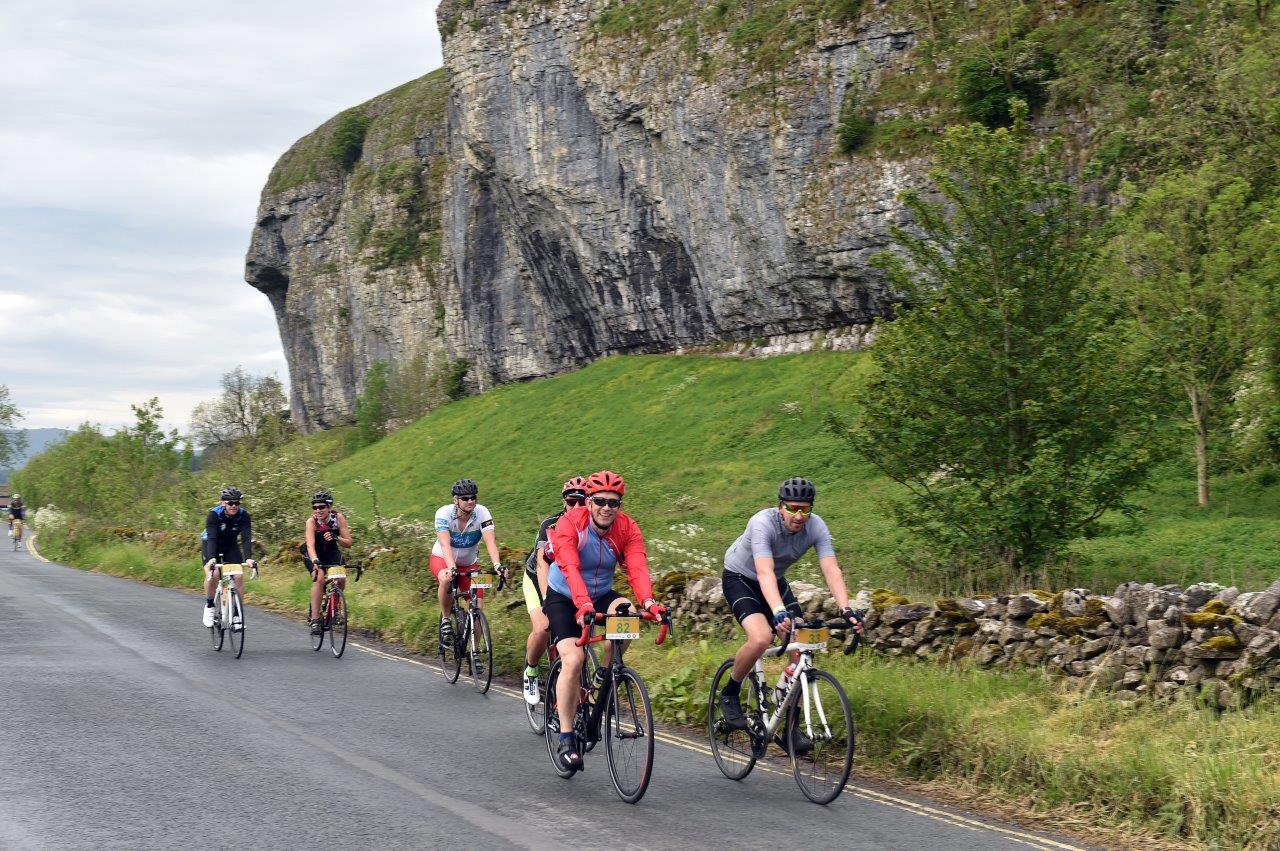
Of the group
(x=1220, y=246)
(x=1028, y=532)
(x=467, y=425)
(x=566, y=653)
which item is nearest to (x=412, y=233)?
(x=467, y=425)

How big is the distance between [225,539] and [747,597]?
9.88 meters

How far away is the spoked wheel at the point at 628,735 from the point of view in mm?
7699

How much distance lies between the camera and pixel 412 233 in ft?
379

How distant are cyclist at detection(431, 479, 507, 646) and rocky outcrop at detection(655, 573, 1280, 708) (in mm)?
3983

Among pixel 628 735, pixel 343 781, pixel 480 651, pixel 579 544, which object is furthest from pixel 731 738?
pixel 480 651

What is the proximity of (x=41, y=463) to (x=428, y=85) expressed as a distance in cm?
6368

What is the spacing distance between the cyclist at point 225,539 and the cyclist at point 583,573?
336 inches

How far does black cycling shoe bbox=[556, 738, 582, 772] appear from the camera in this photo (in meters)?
8.24

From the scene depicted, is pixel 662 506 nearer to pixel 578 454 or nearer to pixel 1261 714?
pixel 578 454

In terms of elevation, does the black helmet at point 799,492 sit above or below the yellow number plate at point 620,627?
above

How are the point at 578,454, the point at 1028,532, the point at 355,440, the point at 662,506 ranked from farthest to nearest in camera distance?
the point at 355,440 → the point at 578,454 → the point at 662,506 → the point at 1028,532

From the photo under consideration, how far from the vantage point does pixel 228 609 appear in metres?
15.5

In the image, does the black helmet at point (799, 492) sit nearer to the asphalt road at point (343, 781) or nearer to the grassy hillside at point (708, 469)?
the asphalt road at point (343, 781)

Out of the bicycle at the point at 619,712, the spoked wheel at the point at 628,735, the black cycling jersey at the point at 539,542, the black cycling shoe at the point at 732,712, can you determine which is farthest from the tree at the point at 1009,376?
the spoked wheel at the point at 628,735
